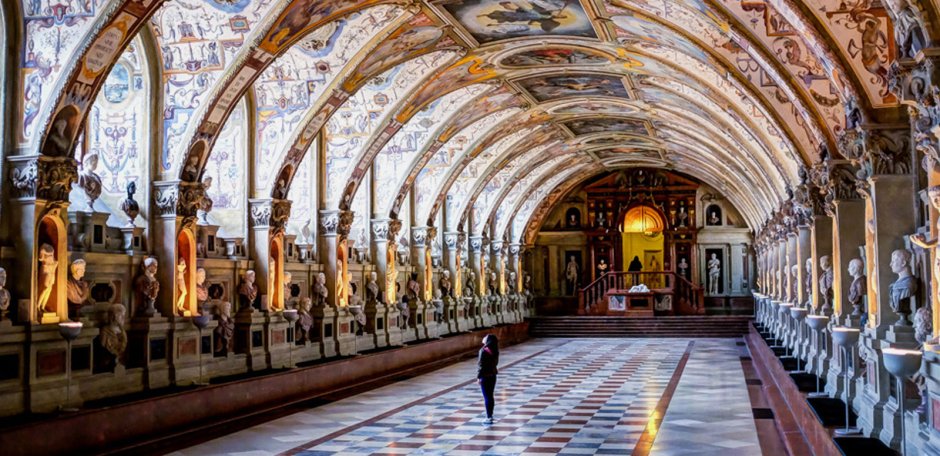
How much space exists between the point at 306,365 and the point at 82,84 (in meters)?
8.29

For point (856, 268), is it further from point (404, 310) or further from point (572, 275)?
point (572, 275)

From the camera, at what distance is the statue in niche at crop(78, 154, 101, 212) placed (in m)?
13.0

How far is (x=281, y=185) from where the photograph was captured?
1786cm

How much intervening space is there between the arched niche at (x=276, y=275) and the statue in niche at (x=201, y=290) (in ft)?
7.17

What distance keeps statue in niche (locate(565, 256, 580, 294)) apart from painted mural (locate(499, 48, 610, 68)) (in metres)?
25.0

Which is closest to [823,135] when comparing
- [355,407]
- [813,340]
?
[813,340]

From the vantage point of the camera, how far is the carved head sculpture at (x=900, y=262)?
27.5 ft

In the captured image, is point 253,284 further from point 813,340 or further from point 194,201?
point 813,340

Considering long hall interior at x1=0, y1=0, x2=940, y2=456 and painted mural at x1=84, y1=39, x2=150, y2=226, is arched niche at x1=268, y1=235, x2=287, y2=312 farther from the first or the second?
painted mural at x1=84, y1=39, x2=150, y2=226

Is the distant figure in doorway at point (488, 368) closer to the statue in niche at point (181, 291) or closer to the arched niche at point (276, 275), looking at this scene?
the statue in niche at point (181, 291)

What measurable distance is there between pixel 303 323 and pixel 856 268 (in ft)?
36.8

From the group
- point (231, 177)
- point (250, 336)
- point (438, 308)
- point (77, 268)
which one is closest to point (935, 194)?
point (77, 268)

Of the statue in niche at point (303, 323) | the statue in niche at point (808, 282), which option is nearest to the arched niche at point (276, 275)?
the statue in niche at point (303, 323)

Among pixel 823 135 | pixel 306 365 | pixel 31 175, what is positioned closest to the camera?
pixel 31 175
